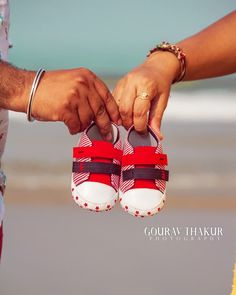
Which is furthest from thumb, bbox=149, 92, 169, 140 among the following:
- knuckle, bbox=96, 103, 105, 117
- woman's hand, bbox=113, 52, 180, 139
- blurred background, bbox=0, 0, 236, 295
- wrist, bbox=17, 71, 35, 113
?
blurred background, bbox=0, 0, 236, 295

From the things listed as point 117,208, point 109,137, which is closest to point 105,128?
point 109,137

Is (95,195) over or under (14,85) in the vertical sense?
under

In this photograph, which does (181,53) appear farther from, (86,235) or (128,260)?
(86,235)

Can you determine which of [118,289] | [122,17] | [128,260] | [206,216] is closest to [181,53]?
[118,289]

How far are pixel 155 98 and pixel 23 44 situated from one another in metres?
5.52

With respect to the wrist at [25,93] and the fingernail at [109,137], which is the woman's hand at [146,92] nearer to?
the fingernail at [109,137]

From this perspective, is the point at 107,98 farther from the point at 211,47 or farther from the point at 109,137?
the point at 211,47

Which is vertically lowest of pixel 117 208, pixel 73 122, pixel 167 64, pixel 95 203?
pixel 95 203

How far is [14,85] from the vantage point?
4.36 feet

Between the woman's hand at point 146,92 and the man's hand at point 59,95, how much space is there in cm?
5

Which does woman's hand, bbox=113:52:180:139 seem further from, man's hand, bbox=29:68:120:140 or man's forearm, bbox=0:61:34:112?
man's forearm, bbox=0:61:34:112

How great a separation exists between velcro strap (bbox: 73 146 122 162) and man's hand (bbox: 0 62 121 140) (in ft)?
0.14

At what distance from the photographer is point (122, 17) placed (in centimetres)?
671

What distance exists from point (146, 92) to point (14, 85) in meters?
0.24
